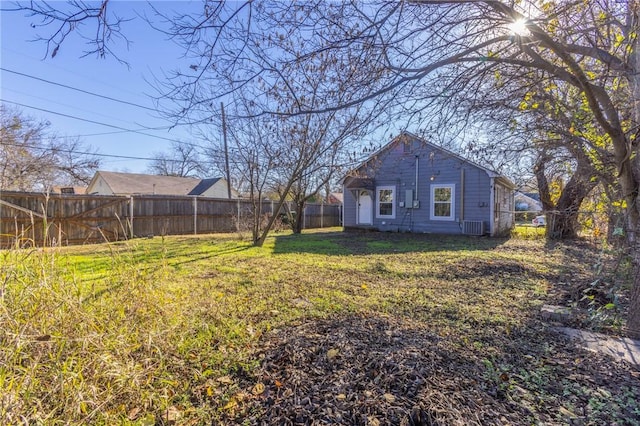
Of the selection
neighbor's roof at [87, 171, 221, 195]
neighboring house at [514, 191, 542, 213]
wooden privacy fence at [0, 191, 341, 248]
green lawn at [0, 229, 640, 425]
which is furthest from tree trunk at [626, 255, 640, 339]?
neighbor's roof at [87, 171, 221, 195]

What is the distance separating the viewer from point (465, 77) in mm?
3102

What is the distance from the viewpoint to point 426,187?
12273mm

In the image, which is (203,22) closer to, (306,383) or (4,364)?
(4,364)

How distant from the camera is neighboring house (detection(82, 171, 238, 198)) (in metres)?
21.2

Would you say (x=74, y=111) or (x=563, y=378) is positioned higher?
(x=74, y=111)

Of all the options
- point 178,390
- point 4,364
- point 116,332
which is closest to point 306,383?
point 178,390

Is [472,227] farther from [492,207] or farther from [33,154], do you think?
[33,154]

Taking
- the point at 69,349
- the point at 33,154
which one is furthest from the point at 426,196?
the point at 33,154

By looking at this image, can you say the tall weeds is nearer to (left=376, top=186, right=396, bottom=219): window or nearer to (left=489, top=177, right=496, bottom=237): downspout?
(left=489, top=177, right=496, bottom=237): downspout

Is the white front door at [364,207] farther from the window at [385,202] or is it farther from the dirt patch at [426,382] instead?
the dirt patch at [426,382]

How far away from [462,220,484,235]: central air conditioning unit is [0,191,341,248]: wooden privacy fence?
7.52 m

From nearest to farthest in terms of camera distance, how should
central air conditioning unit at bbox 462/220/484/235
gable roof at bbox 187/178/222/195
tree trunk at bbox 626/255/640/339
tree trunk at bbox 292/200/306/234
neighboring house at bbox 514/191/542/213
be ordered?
tree trunk at bbox 626/255/640/339 < neighboring house at bbox 514/191/542/213 < central air conditioning unit at bbox 462/220/484/235 < tree trunk at bbox 292/200/306/234 < gable roof at bbox 187/178/222/195

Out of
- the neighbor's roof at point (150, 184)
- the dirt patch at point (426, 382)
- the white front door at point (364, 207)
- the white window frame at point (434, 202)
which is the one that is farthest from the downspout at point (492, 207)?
the neighbor's roof at point (150, 184)

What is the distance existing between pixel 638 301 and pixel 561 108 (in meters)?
2.12
